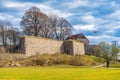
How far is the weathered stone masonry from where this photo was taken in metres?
77.1

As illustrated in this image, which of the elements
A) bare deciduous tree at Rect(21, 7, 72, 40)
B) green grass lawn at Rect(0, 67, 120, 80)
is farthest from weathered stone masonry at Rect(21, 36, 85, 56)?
green grass lawn at Rect(0, 67, 120, 80)

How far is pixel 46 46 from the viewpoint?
84.8 m

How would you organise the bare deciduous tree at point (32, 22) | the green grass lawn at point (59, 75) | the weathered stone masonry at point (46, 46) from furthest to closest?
the bare deciduous tree at point (32, 22) → the weathered stone masonry at point (46, 46) → the green grass lawn at point (59, 75)

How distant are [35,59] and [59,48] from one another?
17.1m

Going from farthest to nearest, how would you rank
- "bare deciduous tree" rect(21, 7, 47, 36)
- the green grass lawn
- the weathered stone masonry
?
"bare deciduous tree" rect(21, 7, 47, 36) → the weathered stone masonry → the green grass lawn

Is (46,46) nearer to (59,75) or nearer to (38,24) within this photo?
(38,24)

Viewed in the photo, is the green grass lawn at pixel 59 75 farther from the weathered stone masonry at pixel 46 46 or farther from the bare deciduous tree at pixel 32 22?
the bare deciduous tree at pixel 32 22

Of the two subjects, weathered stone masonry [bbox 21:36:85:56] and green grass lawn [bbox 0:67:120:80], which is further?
weathered stone masonry [bbox 21:36:85:56]

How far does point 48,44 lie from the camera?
85625 millimetres

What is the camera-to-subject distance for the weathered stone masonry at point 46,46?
253ft

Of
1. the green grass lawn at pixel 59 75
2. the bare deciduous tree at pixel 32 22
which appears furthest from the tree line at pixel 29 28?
the green grass lawn at pixel 59 75

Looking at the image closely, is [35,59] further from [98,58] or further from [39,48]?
[98,58]

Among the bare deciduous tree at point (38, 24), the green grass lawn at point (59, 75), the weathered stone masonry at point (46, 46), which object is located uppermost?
the bare deciduous tree at point (38, 24)

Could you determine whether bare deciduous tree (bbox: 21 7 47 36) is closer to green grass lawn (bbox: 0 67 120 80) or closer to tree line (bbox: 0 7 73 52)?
tree line (bbox: 0 7 73 52)
